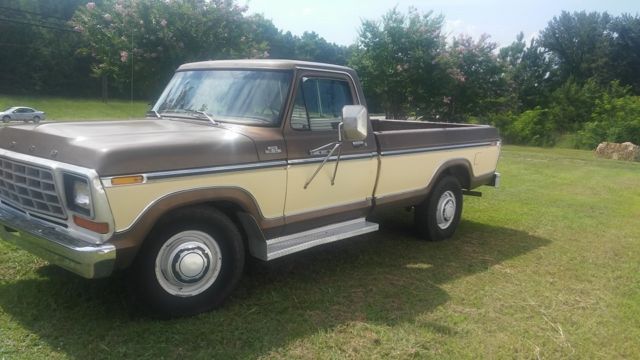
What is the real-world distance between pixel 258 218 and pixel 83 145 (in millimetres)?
1416

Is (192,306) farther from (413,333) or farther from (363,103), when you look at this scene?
(363,103)

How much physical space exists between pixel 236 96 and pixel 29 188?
177 centimetres

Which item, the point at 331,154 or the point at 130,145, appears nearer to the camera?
the point at 130,145

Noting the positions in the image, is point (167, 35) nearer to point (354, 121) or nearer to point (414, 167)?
point (414, 167)

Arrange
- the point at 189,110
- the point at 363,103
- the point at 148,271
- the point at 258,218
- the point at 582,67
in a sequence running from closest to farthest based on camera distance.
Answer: the point at 148,271 → the point at 258,218 → the point at 189,110 → the point at 363,103 → the point at 582,67

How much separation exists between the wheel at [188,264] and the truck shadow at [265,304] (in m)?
0.14

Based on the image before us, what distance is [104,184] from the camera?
3.40m

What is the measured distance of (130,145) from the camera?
359 centimetres

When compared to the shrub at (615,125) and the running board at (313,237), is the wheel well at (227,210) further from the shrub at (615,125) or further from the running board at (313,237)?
the shrub at (615,125)

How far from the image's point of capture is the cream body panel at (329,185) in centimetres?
461

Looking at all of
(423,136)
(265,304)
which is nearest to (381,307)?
(265,304)

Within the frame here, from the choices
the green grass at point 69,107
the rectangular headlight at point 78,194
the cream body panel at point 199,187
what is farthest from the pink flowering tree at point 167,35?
the green grass at point 69,107

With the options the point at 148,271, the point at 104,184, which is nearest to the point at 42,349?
the point at 148,271

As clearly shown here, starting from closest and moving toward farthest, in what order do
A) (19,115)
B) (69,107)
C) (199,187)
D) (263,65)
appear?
(199,187), (263,65), (19,115), (69,107)
